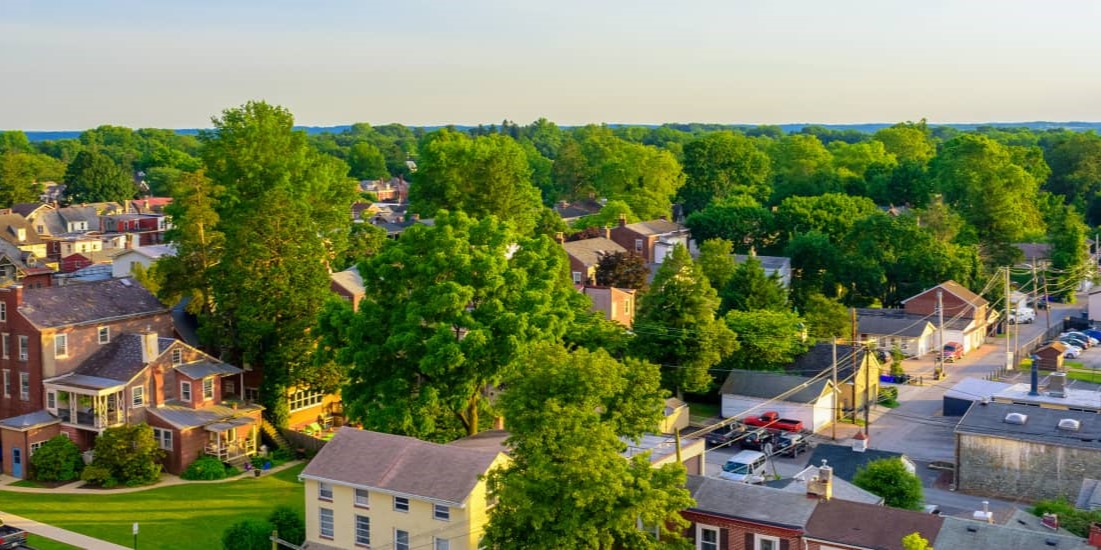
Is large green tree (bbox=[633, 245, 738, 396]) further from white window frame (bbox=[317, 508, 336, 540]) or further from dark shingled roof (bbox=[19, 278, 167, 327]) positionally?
dark shingled roof (bbox=[19, 278, 167, 327])

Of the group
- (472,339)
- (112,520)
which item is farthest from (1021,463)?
(112,520)

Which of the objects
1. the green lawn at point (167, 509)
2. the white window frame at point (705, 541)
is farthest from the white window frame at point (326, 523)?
the white window frame at point (705, 541)

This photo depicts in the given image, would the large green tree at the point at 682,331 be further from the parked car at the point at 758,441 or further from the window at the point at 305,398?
the window at the point at 305,398

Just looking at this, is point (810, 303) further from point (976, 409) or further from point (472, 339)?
point (472, 339)

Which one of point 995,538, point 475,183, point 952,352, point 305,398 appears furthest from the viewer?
point 475,183

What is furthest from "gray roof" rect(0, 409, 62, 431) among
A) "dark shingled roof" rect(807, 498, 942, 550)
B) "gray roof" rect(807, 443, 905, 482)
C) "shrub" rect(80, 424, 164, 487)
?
"dark shingled roof" rect(807, 498, 942, 550)

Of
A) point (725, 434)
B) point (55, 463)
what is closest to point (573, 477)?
point (725, 434)

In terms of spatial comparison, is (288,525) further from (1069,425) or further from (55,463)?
(1069,425)
